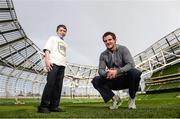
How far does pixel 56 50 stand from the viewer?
9008 mm

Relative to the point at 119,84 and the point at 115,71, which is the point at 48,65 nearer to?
the point at 115,71

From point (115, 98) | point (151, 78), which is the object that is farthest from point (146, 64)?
point (115, 98)

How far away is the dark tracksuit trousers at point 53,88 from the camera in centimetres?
867

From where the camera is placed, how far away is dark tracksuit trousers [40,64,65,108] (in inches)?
341

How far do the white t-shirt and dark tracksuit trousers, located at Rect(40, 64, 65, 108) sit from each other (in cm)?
13

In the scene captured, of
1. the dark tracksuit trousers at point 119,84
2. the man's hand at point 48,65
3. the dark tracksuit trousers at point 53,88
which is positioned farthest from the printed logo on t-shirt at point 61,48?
the dark tracksuit trousers at point 119,84

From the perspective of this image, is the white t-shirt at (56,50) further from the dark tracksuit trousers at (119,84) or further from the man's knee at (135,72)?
the man's knee at (135,72)

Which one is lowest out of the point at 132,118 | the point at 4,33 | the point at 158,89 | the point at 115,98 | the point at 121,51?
the point at 132,118

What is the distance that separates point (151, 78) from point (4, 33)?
3502 cm

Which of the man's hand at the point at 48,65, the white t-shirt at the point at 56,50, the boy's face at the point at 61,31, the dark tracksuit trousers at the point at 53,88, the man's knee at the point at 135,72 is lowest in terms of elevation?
the dark tracksuit trousers at the point at 53,88

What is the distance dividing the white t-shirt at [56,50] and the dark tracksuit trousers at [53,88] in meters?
0.13

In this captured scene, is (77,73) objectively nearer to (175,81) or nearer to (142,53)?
(142,53)

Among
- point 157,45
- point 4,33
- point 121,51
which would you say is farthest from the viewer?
point 157,45

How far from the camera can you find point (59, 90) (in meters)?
9.17
